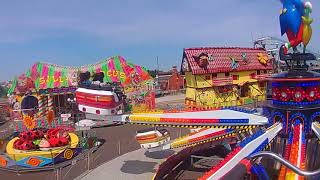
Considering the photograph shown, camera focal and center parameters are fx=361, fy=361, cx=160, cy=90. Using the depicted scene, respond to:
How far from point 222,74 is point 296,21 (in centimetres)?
2301

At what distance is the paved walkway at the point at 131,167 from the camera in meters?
13.6

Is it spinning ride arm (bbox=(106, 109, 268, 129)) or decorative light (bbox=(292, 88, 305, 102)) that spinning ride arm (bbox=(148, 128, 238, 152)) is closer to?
spinning ride arm (bbox=(106, 109, 268, 129))

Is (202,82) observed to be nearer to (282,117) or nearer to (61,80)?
(61,80)

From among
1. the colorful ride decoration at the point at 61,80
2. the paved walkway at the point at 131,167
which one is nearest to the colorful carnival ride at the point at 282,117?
the paved walkway at the point at 131,167

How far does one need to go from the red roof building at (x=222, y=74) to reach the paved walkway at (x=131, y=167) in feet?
46.7

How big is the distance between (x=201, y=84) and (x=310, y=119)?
21.8 meters

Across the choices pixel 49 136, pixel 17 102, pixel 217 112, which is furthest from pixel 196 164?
pixel 17 102

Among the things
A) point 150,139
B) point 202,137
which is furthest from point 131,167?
point 202,137

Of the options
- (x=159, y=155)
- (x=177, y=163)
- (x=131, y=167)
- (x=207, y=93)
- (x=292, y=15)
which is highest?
(x=292, y=15)

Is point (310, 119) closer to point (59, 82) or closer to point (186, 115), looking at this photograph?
point (186, 115)

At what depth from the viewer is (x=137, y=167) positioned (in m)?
14.9

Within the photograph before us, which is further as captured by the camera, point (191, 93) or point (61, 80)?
point (61, 80)

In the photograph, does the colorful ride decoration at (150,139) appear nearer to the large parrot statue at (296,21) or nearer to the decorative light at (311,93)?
A: the decorative light at (311,93)

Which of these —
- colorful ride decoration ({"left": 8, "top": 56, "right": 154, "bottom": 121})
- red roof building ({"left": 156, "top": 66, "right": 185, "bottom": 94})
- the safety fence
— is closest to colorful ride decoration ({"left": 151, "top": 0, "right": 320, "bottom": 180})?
the safety fence
